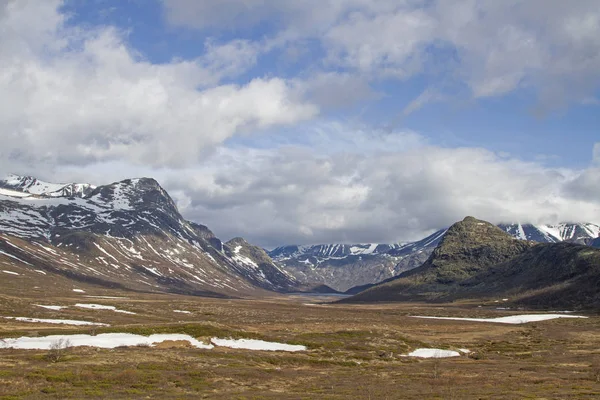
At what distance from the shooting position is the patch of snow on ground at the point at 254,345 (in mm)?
75062

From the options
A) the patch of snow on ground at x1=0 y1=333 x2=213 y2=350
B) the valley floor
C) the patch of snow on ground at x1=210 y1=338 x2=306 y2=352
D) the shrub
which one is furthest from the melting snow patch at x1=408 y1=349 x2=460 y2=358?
the shrub

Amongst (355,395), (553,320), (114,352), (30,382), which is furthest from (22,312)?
(553,320)

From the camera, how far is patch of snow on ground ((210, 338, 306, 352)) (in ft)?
Result: 246

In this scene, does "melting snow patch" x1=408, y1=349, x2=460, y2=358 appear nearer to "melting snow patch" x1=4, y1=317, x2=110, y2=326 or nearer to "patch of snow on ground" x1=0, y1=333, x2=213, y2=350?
"patch of snow on ground" x1=0, y1=333, x2=213, y2=350

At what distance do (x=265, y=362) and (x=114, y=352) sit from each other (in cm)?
1782

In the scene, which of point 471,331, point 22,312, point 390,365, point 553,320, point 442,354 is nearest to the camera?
point 390,365

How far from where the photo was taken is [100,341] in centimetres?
6781

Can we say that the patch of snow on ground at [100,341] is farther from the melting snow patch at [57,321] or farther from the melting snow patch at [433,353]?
the melting snow patch at [433,353]

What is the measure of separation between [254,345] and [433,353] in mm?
28540

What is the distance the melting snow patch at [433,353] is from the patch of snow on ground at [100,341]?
32305 millimetres

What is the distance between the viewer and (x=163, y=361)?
56656mm

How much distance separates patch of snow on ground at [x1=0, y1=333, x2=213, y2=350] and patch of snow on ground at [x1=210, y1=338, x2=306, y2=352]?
9.14 ft

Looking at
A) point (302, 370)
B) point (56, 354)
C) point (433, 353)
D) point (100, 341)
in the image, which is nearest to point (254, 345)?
point (302, 370)

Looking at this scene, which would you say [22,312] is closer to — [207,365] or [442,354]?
[207,365]
